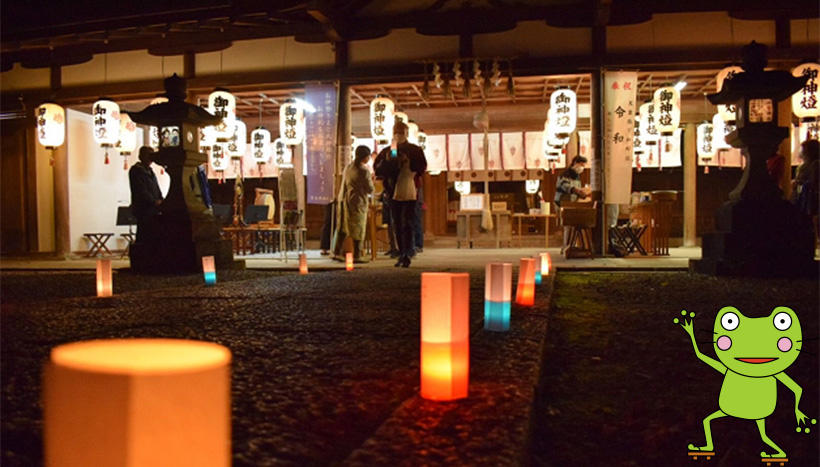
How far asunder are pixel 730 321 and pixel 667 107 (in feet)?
36.9

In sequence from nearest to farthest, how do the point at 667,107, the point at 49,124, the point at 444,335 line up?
1. the point at 444,335
2. the point at 667,107
3. the point at 49,124

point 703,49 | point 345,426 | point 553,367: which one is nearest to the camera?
point 345,426

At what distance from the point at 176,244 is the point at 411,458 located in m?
7.96

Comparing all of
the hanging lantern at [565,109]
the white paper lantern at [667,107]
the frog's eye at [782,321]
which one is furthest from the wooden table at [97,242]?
the frog's eye at [782,321]

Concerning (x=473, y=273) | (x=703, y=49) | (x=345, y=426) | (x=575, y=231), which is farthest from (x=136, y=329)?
(x=703, y=49)

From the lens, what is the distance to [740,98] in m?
7.39

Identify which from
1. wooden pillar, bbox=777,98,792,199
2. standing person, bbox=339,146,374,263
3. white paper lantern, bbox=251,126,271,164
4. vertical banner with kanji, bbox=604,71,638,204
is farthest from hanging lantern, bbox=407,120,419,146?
wooden pillar, bbox=777,98,792,199

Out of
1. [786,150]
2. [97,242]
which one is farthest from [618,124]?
[97,242]

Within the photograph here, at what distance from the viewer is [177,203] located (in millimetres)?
8625

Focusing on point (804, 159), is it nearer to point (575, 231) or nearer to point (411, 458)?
point (575, 231)

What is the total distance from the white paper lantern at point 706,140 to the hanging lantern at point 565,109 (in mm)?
5334

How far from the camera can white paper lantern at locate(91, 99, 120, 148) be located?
12578 mm

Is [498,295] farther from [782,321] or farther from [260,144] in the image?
[260,144]

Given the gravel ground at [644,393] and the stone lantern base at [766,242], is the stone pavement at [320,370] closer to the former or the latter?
the gravel ground at [644,393]
